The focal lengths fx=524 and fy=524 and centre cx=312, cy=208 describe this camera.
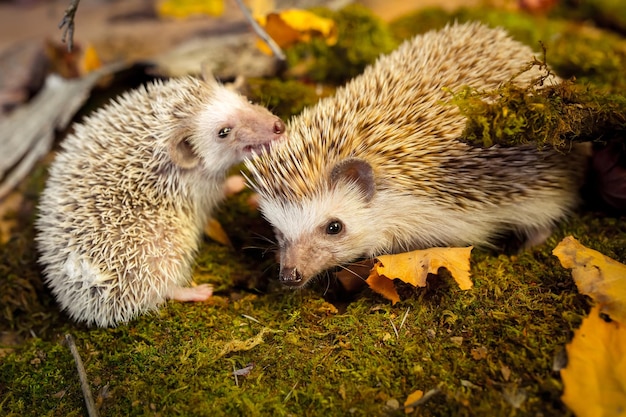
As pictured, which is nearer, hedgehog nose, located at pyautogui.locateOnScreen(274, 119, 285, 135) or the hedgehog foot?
the hedgehog foot

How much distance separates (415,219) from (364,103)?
65 cm

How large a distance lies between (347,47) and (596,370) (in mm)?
2899

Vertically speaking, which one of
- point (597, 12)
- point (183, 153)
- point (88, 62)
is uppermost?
point (183, 153)

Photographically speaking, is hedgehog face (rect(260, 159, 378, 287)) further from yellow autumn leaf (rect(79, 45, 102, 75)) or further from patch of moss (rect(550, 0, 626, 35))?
patch of moss (rect(550, 0, 626, 35))

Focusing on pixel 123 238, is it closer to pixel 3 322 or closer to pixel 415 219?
pixel 3 322

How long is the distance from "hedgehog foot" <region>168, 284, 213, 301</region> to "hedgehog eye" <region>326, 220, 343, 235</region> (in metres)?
0.74

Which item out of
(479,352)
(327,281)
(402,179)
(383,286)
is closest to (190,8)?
(327,281)

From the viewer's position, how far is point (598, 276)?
2.13m

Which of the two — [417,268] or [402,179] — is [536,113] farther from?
[417,268]

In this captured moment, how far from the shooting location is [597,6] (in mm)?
5098

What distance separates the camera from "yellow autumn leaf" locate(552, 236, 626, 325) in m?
2.01

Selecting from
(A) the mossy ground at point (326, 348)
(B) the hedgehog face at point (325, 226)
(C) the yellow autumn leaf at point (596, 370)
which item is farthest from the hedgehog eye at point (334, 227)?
(C) the yellow autumn leaf at point (596, 370)

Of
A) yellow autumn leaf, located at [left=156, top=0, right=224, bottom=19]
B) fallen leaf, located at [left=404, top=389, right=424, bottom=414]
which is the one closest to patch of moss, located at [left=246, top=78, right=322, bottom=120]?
fallen leaf, located at [left=404, top=389, right=424, bottom=414]

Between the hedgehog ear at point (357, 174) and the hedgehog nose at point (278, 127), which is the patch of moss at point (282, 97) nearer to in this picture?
the hedgehog nose at point (278, 127)
